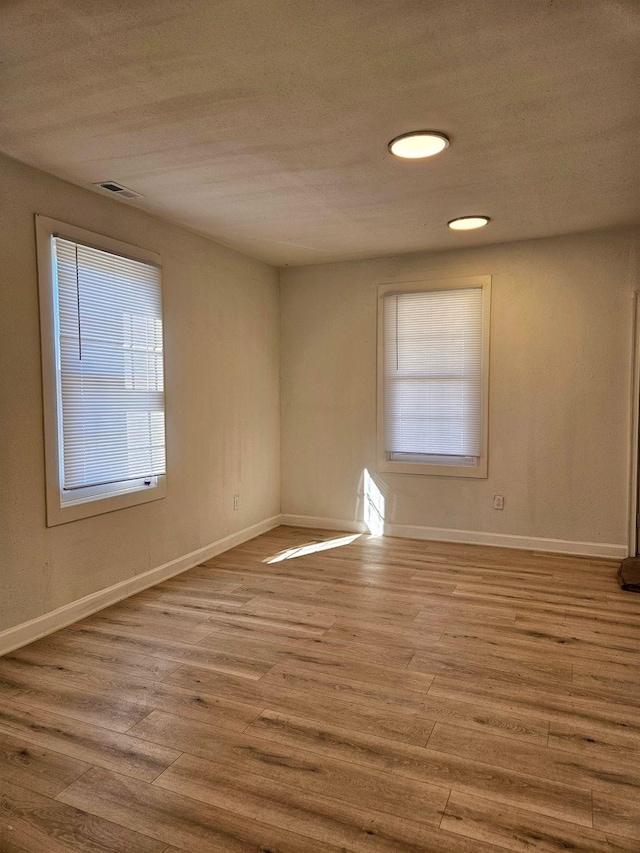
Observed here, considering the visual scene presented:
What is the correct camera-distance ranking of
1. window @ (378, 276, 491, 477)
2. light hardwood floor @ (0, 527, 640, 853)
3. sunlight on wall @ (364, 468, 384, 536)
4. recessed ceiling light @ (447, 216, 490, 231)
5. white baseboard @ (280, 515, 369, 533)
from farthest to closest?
white baseboard @ (280, 515, 369, 533) → sunlight on wall @ (364, 468, 384, 536) → window @ (378, 276, 491, 477) → recessed ceiling light @ (447, 216, 490, 231) → light hardwood floor @ (0, 527, 640, 853)

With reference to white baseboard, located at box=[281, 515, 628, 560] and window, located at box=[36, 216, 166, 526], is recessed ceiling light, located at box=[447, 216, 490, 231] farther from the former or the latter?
white baseboard, located at box=[281, 515, 628, 560]

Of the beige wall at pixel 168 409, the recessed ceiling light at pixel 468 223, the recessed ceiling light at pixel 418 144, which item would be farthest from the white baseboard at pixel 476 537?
the recessed ceiling light at pixel 418 144

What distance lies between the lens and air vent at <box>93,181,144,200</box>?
3.29m

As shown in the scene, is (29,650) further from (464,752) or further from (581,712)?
(581,712)

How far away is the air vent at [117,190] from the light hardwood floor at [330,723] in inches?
101

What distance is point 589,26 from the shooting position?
1.88 meters

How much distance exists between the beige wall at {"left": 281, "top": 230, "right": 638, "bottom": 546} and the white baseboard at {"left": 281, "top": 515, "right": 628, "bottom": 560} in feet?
0.16

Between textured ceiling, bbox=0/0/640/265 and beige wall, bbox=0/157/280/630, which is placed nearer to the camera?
textured ceiling, bbox=0/0/640/265

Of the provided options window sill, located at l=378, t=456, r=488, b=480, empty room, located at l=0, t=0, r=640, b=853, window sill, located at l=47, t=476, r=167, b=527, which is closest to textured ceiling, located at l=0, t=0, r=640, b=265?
empty room, located at l=0, t=0, r=640, b=853

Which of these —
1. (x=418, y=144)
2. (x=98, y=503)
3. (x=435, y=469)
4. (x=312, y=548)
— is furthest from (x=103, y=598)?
(x=418, y=144)

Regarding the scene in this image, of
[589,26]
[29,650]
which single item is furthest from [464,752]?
[589,26]

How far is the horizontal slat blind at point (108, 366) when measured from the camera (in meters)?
3.27

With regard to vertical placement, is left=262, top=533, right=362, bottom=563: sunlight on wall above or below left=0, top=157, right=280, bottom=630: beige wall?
below

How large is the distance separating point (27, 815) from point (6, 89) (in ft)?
8.59
